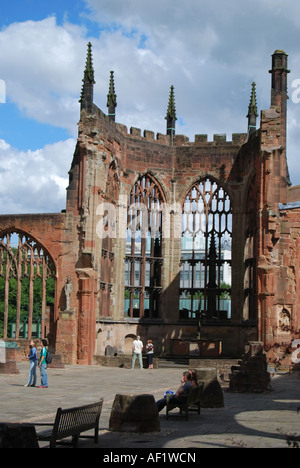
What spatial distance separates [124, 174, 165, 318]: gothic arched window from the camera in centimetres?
3547

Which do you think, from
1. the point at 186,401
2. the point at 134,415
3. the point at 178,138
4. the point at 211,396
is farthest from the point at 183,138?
the point at 134,415

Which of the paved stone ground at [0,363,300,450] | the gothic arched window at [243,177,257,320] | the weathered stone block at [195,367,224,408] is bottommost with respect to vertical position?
the paved stone ground at [0,363,300,450]

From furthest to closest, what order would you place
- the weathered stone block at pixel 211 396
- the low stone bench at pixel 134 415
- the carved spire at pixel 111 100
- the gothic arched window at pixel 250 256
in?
the carved spire at pixel 111 100 → the gothic arched window at pixel 250 256 → the weathered stone block at pixel 211 396 → the low stone bench at pixel 134 415

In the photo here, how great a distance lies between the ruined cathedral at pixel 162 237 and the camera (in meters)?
29.3

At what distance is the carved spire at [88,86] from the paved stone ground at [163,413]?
468 inches

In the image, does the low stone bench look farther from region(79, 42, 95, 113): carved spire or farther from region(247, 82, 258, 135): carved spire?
region(247, 82, 258, 135): carved spire

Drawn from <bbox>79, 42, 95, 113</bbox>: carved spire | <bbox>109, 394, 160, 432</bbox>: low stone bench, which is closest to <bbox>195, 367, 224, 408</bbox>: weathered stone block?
<bbox>109, 394, 160, 432</bbox>: low stone bench

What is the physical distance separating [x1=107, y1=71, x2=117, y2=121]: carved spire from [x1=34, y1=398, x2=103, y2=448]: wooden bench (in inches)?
1019

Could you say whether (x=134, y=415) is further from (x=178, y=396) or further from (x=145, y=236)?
(x=145, y=236)

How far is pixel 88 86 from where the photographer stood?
31516 millimetres

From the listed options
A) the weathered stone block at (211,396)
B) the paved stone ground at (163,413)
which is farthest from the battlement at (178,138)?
the weathered stone block at (211,396)

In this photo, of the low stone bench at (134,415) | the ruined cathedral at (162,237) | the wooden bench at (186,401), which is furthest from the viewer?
the ruined cathedral at (162,237)

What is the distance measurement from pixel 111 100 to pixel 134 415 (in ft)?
84.5

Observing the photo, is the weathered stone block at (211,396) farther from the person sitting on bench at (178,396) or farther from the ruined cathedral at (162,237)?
the ruined cathedral at (162,237)
